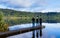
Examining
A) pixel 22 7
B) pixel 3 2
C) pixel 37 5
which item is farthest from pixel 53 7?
pixel 3 2

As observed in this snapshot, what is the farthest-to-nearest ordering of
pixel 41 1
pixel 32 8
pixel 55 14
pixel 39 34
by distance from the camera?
pixel 32 8, pixel 41 1, pixel 55 14, pixel 39 34

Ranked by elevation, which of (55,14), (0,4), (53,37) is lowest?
(53,37)

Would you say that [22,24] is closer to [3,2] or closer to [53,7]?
[3,2]

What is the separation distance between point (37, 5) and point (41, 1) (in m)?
0.47

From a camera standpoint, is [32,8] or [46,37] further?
[32,8]

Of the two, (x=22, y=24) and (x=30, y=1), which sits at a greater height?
(x=30, y=1)

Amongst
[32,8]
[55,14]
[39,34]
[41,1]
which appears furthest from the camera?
[32,8]

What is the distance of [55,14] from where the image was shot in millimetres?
10156

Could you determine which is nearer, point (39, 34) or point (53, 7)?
point (39, 34)

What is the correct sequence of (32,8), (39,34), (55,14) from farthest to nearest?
(32,8), (55,14), (39,34)

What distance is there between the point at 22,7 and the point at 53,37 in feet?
10.7

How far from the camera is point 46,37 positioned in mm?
8078

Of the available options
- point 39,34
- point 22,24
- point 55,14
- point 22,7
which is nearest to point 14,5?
point 22,7

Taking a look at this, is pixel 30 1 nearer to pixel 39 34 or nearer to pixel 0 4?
pixel 0 4
